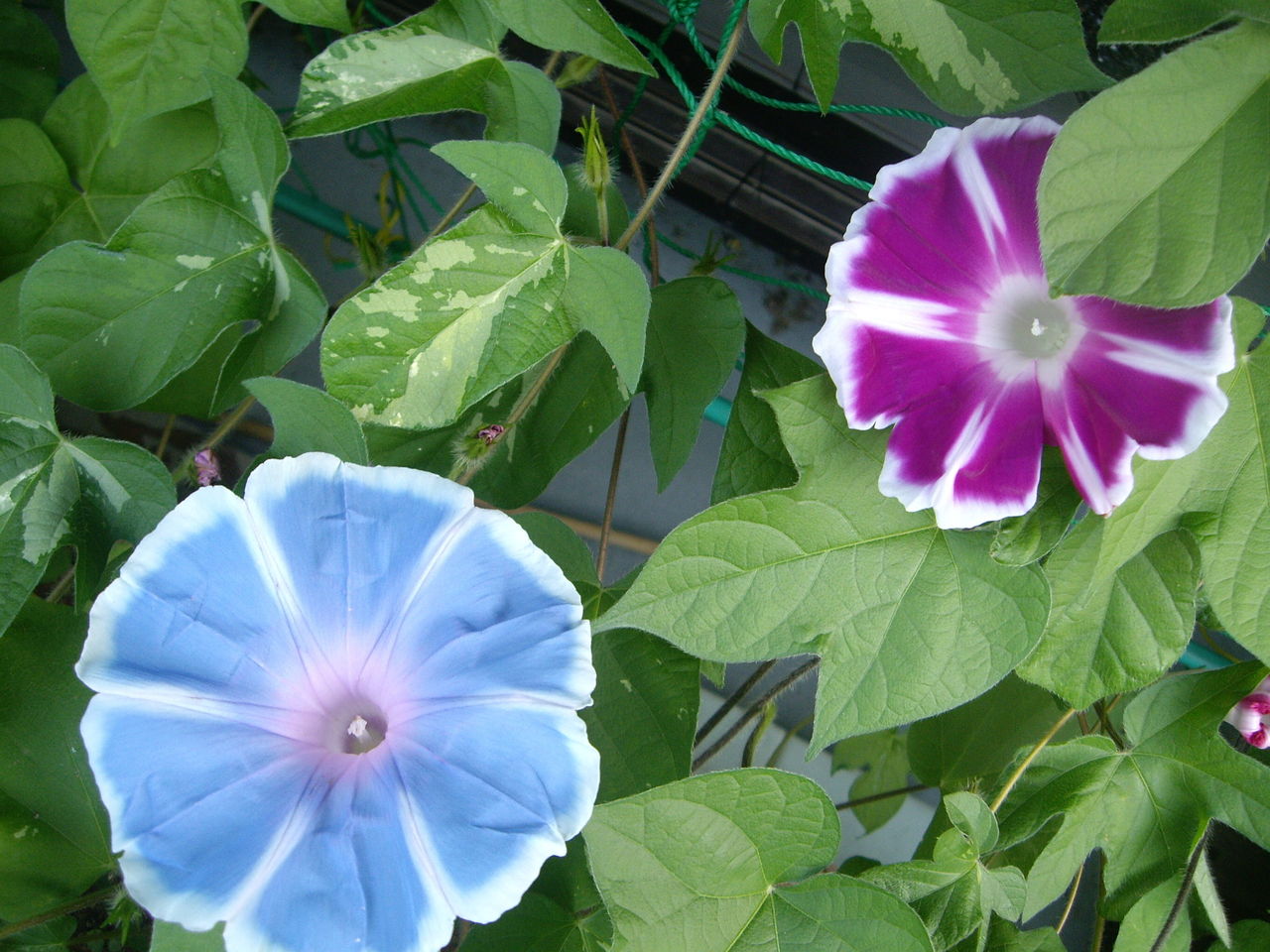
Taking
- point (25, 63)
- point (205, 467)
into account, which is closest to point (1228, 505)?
point (205, 467)

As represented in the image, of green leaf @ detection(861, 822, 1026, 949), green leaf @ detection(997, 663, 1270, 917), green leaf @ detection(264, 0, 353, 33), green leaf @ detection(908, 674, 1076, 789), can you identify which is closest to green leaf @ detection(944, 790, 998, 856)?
green leaf @ detection(861, 822, 1026, 949)

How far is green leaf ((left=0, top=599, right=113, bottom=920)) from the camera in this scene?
68 centimetres

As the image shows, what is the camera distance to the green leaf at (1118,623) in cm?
61

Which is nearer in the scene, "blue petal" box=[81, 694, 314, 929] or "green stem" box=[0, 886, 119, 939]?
"blue petal" box=[81, 694, 314, 929]

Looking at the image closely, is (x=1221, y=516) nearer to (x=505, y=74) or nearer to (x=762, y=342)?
(x=762, y=342)

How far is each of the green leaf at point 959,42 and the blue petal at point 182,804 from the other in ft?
1.67

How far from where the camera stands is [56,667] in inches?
26.9

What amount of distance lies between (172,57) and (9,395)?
0.97 ft

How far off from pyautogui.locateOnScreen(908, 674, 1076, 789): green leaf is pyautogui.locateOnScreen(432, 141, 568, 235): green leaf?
643 mm

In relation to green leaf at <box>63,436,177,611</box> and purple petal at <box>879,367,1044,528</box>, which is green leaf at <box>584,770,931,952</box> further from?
green leaf at <box>63,436,177,611</box>

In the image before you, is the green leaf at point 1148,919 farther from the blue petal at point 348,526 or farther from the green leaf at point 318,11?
the green leaf at point 318,11

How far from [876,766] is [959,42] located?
Answer: 1083 mm

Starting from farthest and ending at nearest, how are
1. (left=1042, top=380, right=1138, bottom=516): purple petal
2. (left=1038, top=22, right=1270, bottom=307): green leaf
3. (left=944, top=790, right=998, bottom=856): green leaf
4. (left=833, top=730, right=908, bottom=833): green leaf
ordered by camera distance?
(left=833, top=730, right=908, bottom=833): green leaf → (left=944, top=790, right=998, bottom=856): green leaf → (left=1042, top=380, right=1138, bottom=516): purple petal → (left=1038, top=22, right=1270, bottom=307): green leaf

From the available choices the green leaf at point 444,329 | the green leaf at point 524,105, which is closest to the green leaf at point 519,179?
the green leaf at point 444,329
